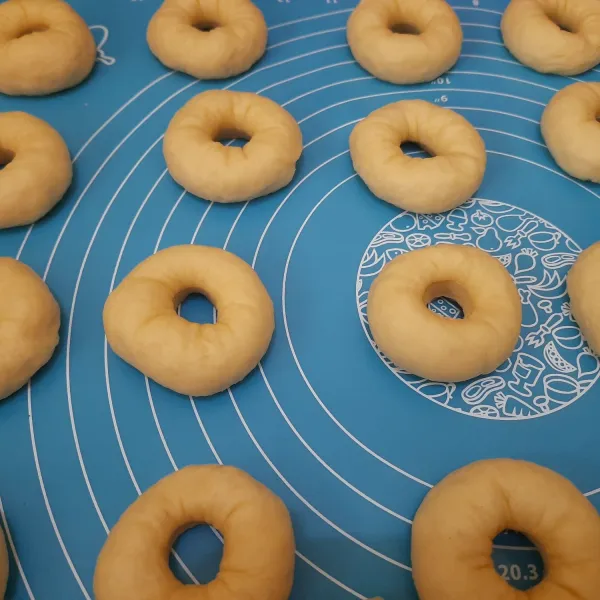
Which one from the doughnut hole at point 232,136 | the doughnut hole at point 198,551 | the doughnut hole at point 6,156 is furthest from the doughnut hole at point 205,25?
the doughnut hole at point 198,551

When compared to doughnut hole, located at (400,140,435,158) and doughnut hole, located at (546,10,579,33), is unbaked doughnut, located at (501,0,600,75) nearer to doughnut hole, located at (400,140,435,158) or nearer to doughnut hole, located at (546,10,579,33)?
doughnut hole, located at (546,10,579,33)

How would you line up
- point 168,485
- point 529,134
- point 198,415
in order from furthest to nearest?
1. point 529,134
2. point 198,415
3. point 168,485

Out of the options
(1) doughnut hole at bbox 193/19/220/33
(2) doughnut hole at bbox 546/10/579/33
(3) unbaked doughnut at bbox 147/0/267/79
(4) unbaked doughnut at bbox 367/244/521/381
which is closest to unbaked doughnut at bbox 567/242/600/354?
(4) unbaked doughnut at bbox 367/244/521/381

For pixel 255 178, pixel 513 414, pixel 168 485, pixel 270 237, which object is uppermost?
pixel 255 178

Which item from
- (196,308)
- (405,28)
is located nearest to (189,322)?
(196,308)

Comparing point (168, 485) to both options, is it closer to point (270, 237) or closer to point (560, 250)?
point (270, 237)

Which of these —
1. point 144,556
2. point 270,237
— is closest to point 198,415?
point 144,556
